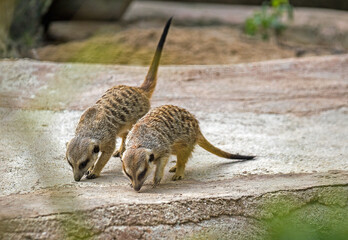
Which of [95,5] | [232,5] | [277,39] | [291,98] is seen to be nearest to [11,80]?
[291,98]

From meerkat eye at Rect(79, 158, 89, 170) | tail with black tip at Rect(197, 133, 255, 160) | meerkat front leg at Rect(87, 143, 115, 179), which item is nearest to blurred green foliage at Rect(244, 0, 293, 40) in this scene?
tail with black tip at Rect(197, 133, 255, 160)

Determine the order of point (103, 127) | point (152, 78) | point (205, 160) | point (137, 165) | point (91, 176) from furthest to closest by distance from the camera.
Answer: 1. point (152, 78)
2. point (205, 160)
3. point (103, 127)
4. point (91, 176)
5. point (137, 165)

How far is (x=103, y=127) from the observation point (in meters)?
3.58

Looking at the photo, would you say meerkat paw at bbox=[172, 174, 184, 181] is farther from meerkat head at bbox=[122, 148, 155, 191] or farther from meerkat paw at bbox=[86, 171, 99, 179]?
meerkat paw at bbox=[86, 171, 99, 179]

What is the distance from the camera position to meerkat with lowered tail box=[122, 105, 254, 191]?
3070mm

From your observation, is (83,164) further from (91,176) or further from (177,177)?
(177,177)

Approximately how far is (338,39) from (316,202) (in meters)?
6.54

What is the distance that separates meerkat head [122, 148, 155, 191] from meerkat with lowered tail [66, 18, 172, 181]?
368mm

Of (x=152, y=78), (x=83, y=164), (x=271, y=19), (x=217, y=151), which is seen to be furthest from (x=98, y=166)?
(x=271, y=19)

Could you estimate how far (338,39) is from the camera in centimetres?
897

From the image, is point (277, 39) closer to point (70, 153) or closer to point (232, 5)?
point (232, 5)

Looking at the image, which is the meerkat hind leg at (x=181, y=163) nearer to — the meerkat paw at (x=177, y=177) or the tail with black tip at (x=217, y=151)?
the meerkat paw at (x=177, y=177)

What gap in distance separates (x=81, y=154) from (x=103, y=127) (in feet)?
1.10

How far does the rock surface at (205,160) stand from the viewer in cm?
240
